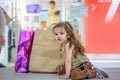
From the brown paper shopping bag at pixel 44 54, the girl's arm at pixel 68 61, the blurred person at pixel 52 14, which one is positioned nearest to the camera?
the girl's arm at pixel 68 61

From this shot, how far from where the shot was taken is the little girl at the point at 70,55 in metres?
1.81

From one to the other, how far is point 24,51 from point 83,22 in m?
2.20

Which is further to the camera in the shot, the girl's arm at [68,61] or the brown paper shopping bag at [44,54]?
the brown paper shopping bag at [44,54]

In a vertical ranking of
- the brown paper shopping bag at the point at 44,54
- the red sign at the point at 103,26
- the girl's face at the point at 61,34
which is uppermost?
the girl's face at the point at 61,34

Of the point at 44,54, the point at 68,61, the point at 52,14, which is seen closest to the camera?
the point at 68,61

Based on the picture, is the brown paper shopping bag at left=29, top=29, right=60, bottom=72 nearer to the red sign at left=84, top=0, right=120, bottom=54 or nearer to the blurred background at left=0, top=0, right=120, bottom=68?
the blurred background at left=0, top=0, right=120, bottom=68

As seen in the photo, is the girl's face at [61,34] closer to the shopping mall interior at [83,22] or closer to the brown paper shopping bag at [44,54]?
the brown paper shopping bag at [44,54]

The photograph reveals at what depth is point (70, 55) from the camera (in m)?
1.83

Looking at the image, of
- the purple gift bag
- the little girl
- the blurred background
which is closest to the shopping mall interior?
the blurred background

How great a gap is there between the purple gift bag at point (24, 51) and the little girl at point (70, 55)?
21 cm

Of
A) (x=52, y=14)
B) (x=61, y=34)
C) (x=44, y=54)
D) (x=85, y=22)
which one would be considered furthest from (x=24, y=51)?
(x=85, y=22)

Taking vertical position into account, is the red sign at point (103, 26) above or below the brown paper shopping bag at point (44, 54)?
below

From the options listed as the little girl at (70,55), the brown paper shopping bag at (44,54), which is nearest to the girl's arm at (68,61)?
the little girl at (70,55)

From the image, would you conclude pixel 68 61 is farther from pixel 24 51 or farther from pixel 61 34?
pixel 24 51
